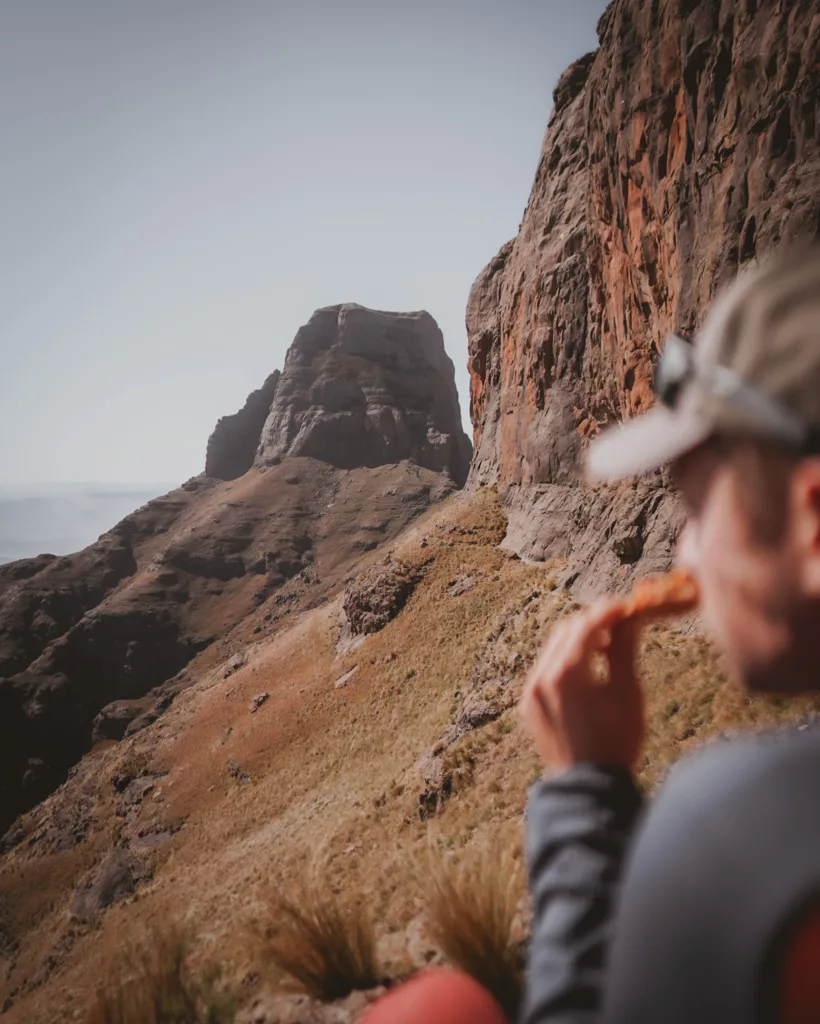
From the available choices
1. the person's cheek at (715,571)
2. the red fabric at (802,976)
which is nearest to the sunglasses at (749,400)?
the person's cheek at (715,571)

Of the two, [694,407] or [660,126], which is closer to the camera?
[694,407]

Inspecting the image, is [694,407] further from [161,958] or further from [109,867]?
[109,867]

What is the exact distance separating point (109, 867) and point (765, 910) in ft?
85.3

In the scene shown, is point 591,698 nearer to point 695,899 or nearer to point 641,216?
point 695,899

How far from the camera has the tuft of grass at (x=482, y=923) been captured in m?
1.82

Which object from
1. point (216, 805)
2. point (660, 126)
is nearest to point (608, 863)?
point (660, 126)

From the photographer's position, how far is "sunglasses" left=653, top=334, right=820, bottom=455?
0.68 meters

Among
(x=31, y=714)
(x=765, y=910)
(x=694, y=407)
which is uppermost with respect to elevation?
(x=694, y=407)

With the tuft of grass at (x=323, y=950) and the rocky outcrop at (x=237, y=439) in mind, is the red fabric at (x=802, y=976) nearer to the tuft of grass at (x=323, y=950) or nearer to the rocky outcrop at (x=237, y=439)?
the tuft of grass at (x=323, y=950)

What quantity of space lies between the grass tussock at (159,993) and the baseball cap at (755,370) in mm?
2982

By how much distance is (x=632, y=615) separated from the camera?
969 mm

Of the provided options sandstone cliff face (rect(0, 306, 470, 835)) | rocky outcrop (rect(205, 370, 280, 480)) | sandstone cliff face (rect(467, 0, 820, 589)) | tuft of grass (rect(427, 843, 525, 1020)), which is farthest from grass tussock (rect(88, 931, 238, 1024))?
rocky outcrop (rect(205, 370, 280, 480))

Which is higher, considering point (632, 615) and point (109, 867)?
point (632, 615)

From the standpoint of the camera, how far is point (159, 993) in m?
2.24
